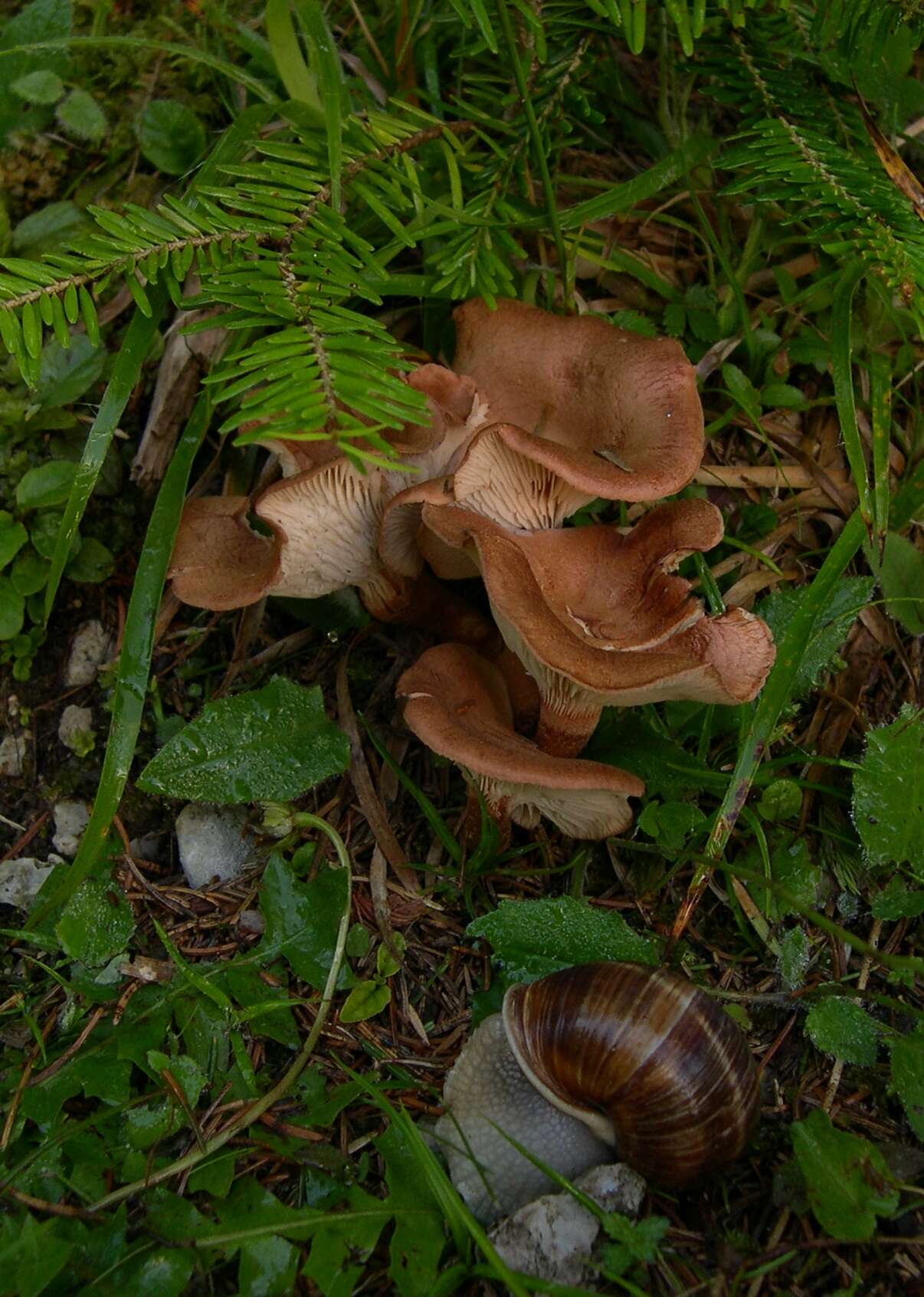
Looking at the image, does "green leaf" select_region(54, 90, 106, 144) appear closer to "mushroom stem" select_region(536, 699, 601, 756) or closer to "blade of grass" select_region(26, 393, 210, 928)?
"blade of grass" select_region(26, 393, 210, 928)

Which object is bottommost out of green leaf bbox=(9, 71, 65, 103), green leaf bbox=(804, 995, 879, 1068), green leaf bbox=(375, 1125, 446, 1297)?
green leaf bbox=(375, 1125, 446, 1297)

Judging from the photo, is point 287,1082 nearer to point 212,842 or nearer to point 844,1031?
point 212,842

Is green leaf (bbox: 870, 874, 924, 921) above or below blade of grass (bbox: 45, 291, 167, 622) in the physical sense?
below

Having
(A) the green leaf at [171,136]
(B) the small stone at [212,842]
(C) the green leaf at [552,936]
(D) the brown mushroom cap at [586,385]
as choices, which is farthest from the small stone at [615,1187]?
(A) the green leaf at [171,136]

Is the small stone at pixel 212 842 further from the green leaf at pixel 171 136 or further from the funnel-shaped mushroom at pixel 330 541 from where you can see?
the green leaf at pixel 171 136

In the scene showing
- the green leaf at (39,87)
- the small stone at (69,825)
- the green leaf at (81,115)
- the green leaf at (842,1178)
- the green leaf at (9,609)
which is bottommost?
the small stone at (69,825)

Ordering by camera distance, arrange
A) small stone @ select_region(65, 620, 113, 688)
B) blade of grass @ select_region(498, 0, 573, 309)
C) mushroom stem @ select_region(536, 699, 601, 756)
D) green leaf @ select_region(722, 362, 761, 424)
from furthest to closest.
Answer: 1. small stone @ select_region(65, 620, 113, 688)
2. green leaf @ select_region(722, 362, 761, 424)
3. mushroom stem @ select_region(536, 699, 601, 756)
4. blade of grass @ select_region(498, 0, 573, 309)

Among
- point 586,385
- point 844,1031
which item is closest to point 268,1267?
point 844,1031

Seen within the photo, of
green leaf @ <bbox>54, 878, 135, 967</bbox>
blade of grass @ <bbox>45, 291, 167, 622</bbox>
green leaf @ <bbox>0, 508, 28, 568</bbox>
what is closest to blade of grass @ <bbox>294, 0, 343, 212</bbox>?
blade of grass @ <bbox>45, 291, 167, 622</bbox>
